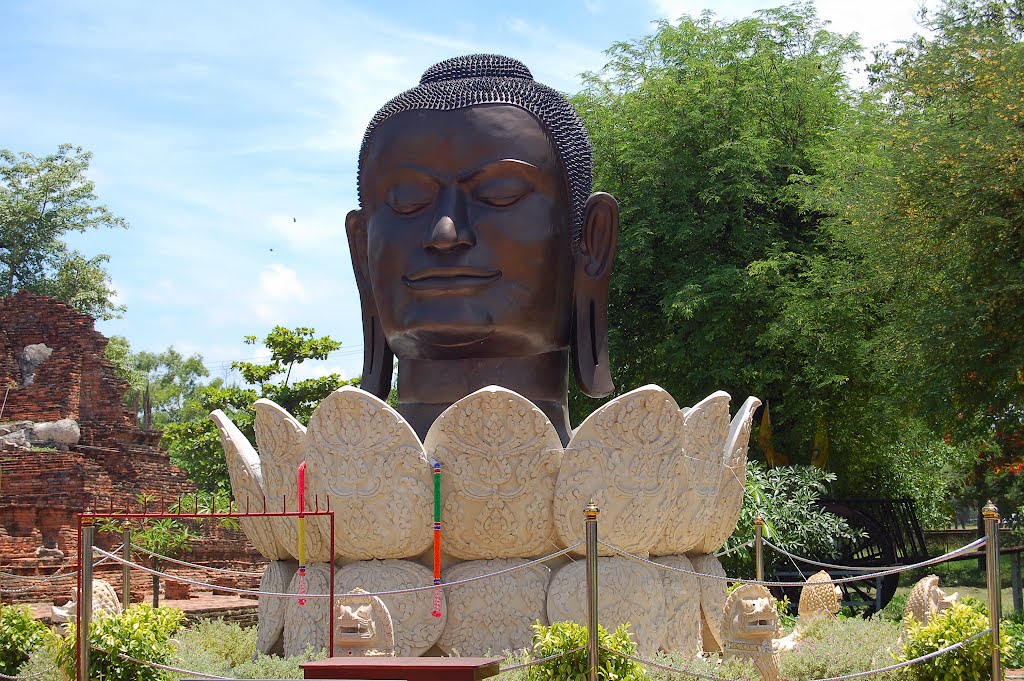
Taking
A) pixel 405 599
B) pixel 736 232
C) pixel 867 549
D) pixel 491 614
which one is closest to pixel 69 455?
pixel 736 232

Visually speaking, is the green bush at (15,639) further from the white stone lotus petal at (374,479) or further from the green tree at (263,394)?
the green tree at (263,394)

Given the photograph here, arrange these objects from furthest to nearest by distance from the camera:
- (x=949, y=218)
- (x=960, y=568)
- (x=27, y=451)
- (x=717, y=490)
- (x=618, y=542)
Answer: (x=960, y=568), (x=27, y=451), (x=949, y=218), (x=717, y=490), (x=618, y=542)

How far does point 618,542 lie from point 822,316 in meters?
10.4

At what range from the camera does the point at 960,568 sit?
2600 cm

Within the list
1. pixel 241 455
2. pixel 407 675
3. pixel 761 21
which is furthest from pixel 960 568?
pixel 407 675

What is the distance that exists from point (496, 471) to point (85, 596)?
8.38ft

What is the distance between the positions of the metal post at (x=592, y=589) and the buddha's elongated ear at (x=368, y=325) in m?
3.67

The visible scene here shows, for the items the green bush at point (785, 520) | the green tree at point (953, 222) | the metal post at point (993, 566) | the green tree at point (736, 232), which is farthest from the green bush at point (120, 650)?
the green tree at point (736, 232)

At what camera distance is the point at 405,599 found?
288 inches

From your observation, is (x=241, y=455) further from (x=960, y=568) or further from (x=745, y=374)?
(x=960, y=568)

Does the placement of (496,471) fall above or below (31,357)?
below

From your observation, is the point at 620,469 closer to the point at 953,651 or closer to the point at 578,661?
the point at 578,661

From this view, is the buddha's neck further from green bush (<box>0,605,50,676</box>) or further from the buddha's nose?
green bush (<box>0,605,50,676</box>)

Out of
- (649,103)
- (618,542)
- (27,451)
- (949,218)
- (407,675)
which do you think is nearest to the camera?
(407,675)
